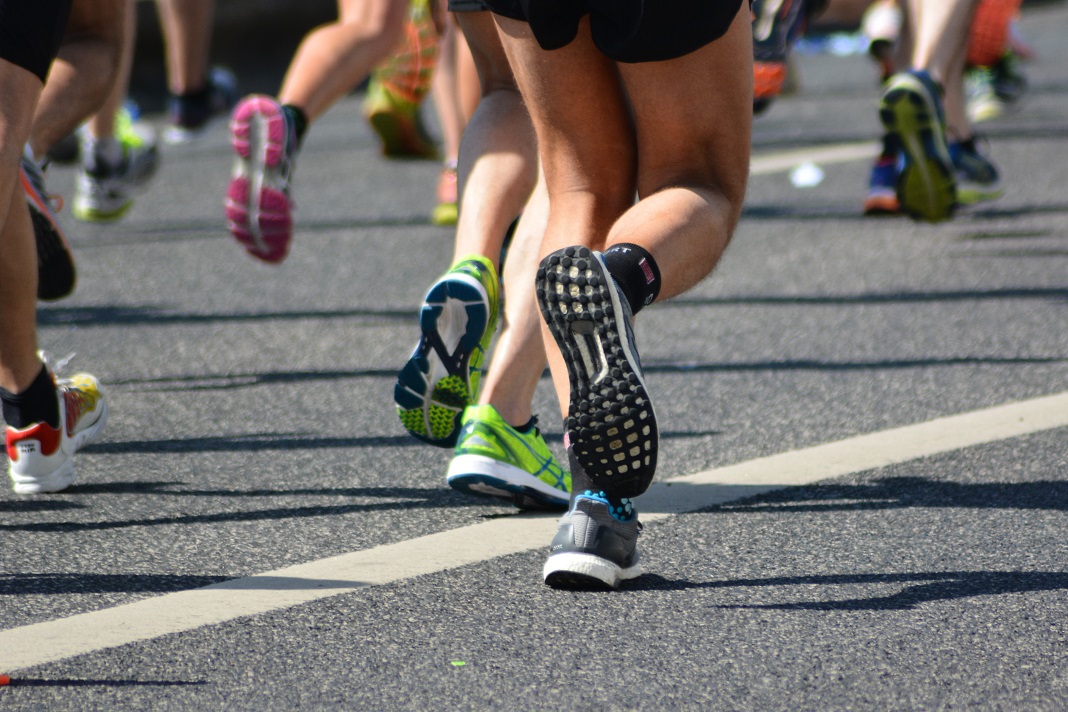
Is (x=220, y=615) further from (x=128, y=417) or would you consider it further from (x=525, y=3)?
(x=128, y=417)

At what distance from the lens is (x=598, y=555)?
246 centimetres

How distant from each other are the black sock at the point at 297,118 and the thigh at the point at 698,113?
2038 mm

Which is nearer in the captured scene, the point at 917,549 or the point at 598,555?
the point at 598,555

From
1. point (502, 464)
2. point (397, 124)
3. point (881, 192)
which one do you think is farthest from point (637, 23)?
point (397, 124)

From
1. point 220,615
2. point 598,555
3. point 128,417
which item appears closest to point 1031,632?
point 598,555

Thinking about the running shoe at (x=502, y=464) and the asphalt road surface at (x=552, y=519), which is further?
the running shoe at (x=502, y=464)

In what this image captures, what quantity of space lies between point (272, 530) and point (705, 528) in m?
0.78

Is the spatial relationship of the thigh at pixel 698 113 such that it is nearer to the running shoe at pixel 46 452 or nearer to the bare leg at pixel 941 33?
the running shoe at pixel 46 452

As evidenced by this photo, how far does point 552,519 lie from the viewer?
2916mm

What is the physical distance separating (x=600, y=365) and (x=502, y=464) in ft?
1.97

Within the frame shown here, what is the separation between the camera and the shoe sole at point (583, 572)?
2.46 m

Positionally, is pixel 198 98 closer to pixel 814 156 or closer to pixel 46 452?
pixel 814 156

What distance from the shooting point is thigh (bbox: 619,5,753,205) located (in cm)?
242

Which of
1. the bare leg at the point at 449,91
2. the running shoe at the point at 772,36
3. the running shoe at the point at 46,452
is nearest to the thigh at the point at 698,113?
the running shoe at the point at 46,452
